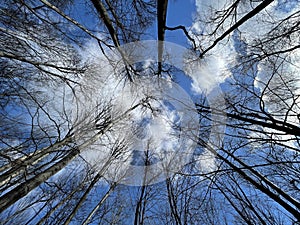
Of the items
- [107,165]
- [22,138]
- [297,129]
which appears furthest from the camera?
[107,165]

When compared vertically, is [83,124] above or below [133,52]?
below

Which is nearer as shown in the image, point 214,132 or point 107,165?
point 214,132

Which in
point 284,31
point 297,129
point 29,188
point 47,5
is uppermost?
point 284,31

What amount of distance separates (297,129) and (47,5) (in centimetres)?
462

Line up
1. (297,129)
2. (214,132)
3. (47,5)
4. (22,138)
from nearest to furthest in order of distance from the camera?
(297,129), (47,5), (22,138), (214,132)

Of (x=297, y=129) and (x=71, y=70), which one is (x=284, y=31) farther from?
(x=71, y=70)

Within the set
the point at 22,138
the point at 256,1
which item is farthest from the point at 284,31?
the point at 22,138

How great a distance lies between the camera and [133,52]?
194 inches

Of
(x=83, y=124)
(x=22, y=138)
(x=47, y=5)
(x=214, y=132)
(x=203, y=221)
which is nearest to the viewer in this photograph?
(x=47, y=5)

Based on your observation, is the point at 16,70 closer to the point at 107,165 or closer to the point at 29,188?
the point at 29,188

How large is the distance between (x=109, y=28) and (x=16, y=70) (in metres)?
2.42

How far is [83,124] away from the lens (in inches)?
185

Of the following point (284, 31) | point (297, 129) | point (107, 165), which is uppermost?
point (284, 31)

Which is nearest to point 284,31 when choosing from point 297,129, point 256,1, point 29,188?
point 256,1
